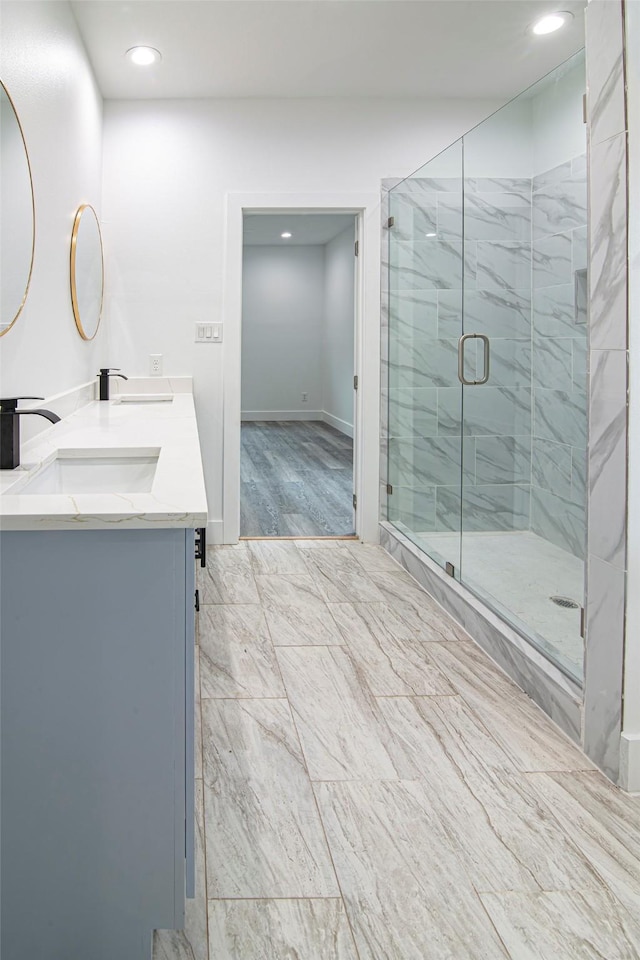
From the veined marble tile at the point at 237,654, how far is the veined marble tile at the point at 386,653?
297mm

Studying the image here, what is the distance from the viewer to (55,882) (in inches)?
48.2

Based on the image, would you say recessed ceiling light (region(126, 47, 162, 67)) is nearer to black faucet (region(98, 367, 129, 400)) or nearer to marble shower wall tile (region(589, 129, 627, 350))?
black faucet (region(98, 367, 129, 400))

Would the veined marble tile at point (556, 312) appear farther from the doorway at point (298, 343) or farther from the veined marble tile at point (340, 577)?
the doorway at point (298, 343)

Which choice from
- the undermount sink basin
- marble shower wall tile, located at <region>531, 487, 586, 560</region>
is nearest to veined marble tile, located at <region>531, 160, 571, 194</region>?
marble shower wall tile, located at <region>531, 487, 586, 560</region>

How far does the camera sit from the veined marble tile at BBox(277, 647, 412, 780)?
6.21 ft

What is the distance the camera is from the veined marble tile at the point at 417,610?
2846mm

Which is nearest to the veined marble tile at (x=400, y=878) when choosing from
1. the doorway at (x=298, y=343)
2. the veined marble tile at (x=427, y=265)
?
the veined marble tile at (x=427, y=265)

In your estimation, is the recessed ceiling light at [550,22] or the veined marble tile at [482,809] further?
the recessed ceiling light at [550,22]

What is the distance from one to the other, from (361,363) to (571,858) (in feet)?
9.98

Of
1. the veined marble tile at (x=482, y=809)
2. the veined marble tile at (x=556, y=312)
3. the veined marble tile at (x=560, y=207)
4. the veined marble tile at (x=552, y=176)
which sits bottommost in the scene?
the veined marble tile at (x=482, y=809)

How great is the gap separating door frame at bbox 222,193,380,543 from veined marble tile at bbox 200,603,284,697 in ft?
4.04

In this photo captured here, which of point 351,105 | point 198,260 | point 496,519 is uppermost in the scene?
point 351,105

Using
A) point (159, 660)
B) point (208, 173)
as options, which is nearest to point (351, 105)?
point (208, 173)

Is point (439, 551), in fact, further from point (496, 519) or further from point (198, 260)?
point (198, 260)
